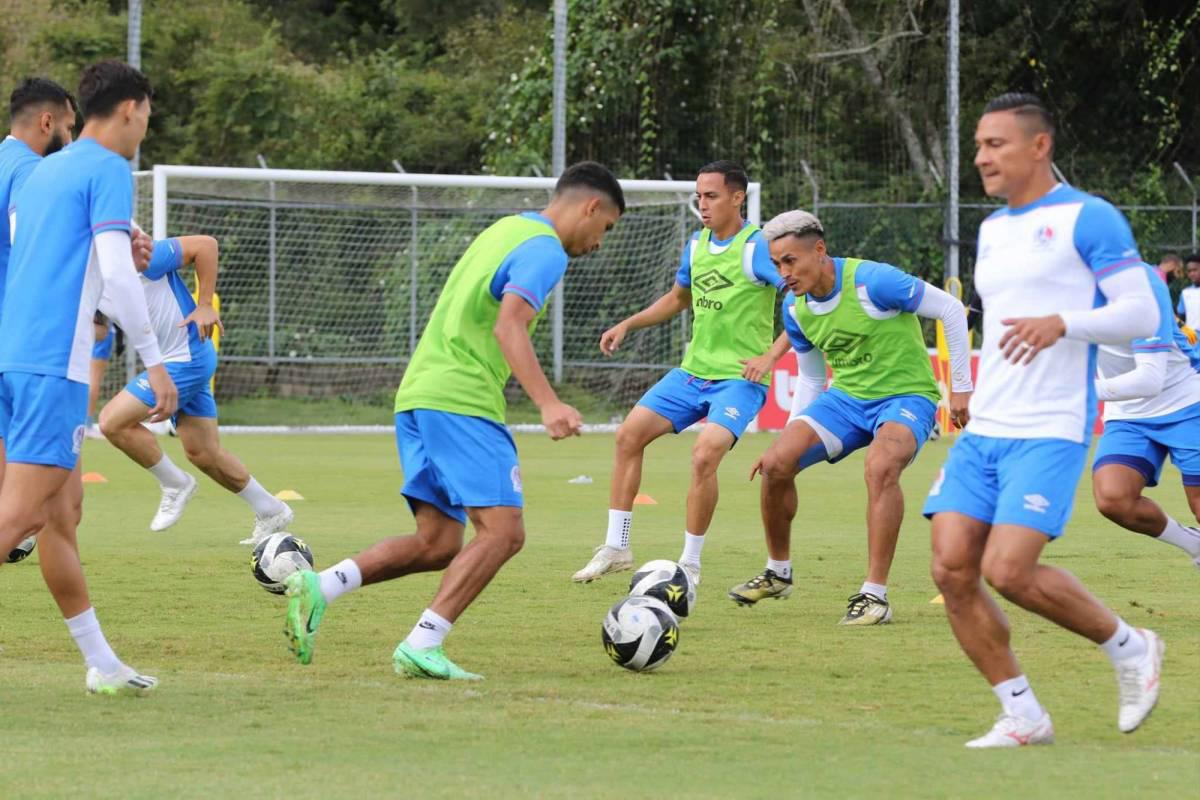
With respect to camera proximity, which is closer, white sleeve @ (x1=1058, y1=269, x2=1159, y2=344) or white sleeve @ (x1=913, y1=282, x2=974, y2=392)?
white sleeve @ (x1=1058, y1=269, x2=1159, y2=344)

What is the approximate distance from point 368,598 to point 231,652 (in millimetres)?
1760

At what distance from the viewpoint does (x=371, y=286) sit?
24812mm

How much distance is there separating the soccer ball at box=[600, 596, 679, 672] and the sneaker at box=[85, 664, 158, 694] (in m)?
1.73

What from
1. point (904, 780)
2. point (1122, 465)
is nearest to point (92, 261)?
point (904, 780)

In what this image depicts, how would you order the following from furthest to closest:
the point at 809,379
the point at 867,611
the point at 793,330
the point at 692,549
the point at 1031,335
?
the point at 692,549, the point at 809,379, the point at 793,330, the point at 867,611, the point at 1031,335

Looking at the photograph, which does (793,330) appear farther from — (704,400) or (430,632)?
(430,632)

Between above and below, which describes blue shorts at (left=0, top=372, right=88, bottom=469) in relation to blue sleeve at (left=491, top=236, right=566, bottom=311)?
below

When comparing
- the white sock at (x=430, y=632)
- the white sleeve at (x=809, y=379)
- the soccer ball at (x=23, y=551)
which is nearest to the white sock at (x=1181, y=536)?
the white sleeve at (x=809, y=379)

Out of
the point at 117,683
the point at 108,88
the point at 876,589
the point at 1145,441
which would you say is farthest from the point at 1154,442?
the point at 108,88

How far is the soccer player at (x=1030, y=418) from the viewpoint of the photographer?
5648 millimetres

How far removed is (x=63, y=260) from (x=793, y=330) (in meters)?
4.00

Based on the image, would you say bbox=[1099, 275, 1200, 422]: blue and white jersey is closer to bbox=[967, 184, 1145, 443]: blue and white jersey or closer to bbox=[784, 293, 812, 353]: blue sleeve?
bbox=[784, 293, 812, 353]: blue sleeve

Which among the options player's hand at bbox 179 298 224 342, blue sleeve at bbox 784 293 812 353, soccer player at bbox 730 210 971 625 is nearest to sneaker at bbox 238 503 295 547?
player's hand at bbox 179 298 224 342

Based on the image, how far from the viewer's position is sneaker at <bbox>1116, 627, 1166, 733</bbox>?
5.82 meters
